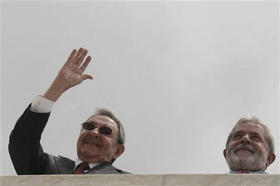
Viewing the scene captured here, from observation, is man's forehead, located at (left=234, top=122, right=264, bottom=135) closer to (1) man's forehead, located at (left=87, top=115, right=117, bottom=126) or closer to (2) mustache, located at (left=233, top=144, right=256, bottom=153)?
(2) mustache, located at (left=233, top=144, right=256, bottom=153)

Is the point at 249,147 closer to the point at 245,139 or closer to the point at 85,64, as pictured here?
the point at 245,139

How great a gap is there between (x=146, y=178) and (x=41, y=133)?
2.43m

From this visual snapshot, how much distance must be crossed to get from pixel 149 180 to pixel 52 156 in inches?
92.9

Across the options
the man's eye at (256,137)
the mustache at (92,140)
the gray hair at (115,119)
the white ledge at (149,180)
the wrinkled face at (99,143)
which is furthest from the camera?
the gray hair at (115,119)

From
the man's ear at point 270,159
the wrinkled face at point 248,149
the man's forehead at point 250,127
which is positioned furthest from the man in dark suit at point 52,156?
the man's ear at point 270,159

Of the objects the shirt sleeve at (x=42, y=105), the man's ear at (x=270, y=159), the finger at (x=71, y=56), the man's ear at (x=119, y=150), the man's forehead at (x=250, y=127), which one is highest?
the finger at (x=71, y=56)

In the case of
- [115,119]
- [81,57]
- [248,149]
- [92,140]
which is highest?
[81,57]

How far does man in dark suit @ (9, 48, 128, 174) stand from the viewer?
7.62 meters

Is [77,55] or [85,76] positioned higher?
[77,55]

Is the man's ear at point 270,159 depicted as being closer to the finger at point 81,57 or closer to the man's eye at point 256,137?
A: the man's eye at point 256,137

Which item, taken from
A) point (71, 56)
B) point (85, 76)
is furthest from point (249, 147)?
point (71, 56)

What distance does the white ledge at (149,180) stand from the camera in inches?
222

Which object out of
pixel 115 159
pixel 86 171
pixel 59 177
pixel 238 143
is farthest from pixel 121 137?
pixel 59 177

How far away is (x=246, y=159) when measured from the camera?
7.63 metres
